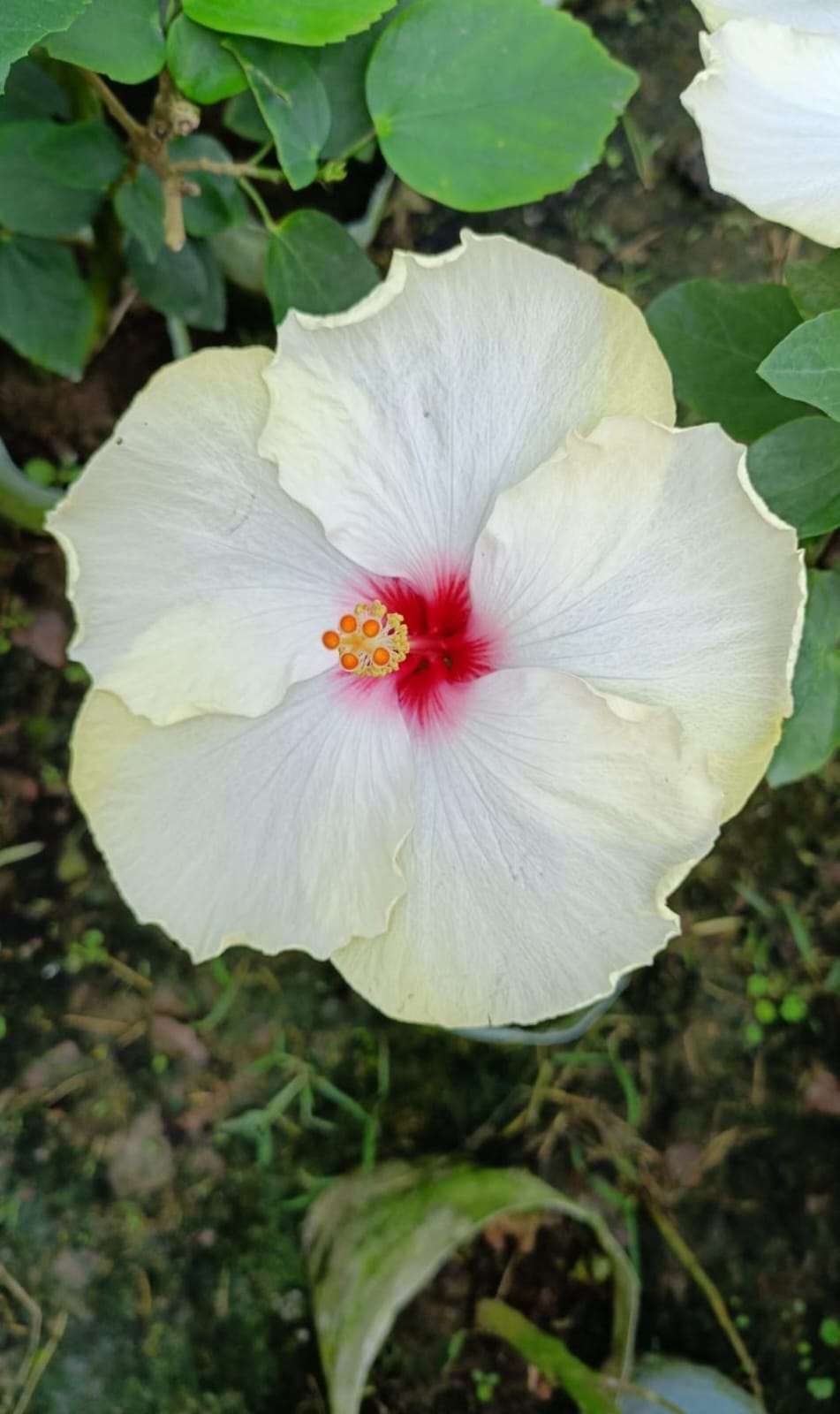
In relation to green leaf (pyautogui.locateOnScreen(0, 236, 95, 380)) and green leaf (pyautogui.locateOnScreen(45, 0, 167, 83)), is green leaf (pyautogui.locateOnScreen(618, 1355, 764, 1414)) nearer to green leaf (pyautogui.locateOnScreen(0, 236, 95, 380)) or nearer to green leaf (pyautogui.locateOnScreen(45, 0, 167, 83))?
green leaf (pyautogui.locateOnScreen(0, 236, 95, 380))

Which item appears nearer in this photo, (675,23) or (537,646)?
(537,646)

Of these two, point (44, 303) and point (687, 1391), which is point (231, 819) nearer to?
point (44, 303)

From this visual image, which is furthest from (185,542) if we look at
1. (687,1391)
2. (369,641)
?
(687,1391)

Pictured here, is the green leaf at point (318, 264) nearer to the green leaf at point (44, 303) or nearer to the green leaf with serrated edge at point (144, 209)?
the green leaf with serrated edge at point (144, 209)

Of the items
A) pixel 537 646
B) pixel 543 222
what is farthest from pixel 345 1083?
pixel 543 222

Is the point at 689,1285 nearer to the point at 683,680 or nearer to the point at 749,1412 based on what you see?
the point at 749,1412

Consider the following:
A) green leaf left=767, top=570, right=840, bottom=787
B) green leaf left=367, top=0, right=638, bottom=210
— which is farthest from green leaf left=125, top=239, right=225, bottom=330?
green leaf left=767, top=570, right=840, bottom=787
